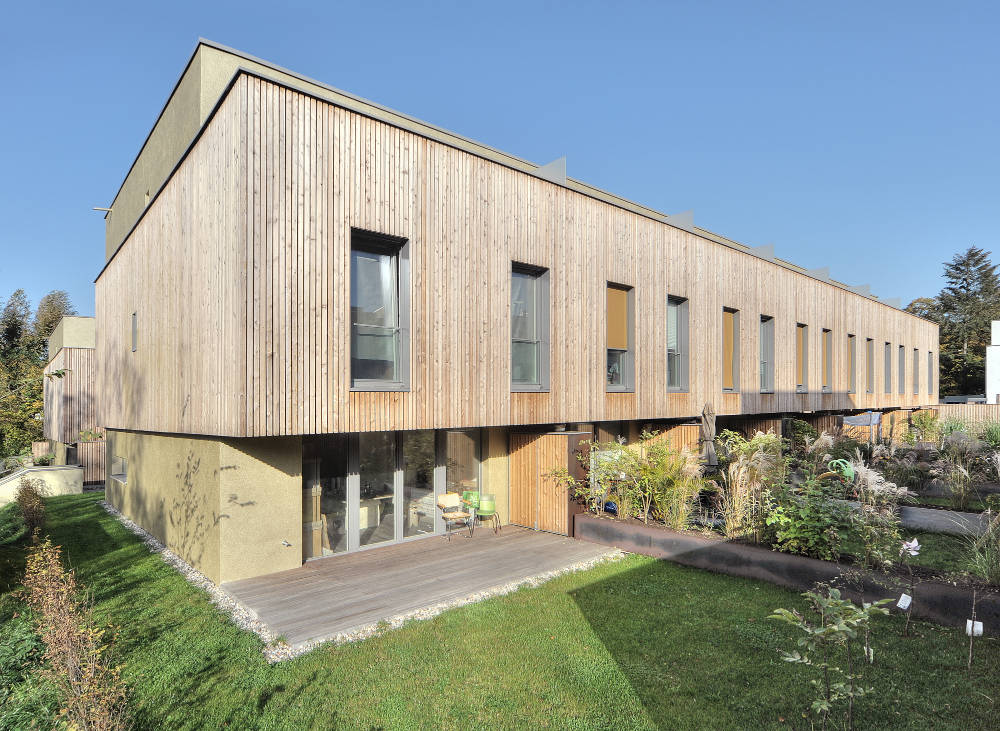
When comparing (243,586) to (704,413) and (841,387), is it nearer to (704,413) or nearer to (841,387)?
(704,413)

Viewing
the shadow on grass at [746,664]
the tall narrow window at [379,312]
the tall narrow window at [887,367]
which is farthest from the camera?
the tall narrow window at [887,367]

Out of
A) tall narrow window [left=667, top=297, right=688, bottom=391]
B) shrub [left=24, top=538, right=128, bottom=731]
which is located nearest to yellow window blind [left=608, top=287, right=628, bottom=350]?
tall narrow window [left=667, top=297, right=688, bottom=391]

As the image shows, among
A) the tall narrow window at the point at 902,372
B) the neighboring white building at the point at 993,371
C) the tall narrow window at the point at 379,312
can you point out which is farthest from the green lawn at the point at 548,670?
the neighboring white building at the point at 993,371

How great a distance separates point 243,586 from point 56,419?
16.7 m

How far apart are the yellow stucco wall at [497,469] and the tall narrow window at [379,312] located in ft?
9.79

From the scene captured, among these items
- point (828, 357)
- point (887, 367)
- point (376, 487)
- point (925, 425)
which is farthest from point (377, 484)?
point (925, 425)

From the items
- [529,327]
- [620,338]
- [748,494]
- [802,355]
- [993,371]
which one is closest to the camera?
[748,494]

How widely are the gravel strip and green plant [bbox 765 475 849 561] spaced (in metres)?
2.22

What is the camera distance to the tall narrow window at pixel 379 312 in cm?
705

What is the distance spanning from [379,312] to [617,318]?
5.05 metres

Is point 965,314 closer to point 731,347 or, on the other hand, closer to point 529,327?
point 731,347

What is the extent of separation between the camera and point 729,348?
13.2 meters

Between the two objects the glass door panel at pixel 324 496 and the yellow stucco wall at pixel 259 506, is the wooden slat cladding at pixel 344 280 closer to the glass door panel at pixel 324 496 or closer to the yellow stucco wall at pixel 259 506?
the yellow stucco wall at pixel 259 506

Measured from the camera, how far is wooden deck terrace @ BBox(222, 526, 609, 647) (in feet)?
18.2
